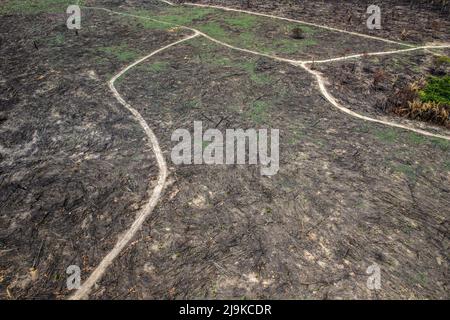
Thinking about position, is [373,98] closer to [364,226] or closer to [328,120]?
[328,120]

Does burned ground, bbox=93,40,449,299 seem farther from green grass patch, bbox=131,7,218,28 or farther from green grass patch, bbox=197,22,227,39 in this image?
green grass patch, bbox=131,7,218,28

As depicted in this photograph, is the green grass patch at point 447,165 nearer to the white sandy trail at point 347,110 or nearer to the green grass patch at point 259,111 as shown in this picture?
the white sandy trail at point 347,110

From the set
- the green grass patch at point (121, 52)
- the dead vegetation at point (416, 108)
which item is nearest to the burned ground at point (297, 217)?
the dead vegetation at point (416, 108)

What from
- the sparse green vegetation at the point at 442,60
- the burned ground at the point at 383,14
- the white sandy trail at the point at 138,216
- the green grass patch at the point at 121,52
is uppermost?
the burned ground at the point at 383,14

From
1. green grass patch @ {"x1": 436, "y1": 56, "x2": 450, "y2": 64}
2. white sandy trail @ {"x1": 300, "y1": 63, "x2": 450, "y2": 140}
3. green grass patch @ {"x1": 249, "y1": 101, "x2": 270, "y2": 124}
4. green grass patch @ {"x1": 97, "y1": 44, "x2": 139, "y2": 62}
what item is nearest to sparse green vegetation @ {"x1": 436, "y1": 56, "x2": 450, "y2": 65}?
green grass patch @ {"x1": 436, "y1": 56, "x2": 450, "y2": 64}

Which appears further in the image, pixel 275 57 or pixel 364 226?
pixel 275 57

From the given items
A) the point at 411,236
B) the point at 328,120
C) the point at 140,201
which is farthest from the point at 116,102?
the point at 411,236
